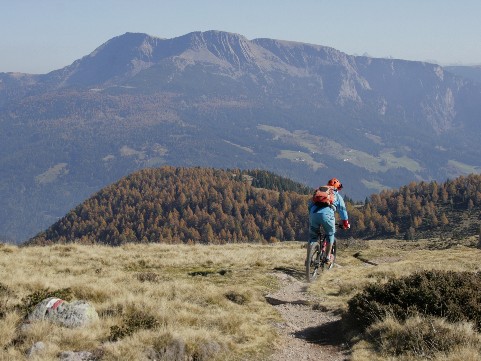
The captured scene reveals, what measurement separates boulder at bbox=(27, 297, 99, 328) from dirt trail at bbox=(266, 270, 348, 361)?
14.6 ft

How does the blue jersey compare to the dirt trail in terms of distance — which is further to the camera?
the blue jersey

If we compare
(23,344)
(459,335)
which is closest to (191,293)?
(23,344)

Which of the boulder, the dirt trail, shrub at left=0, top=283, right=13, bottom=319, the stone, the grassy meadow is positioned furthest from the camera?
shrub at left=0, top=283, right=13, bottom=319

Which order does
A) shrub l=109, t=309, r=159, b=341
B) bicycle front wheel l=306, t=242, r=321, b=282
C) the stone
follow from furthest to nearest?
bicycle front wheel l=306, t=242, r=321, b=282 < shrub l=109, t=309, r=159, b=341 < the stone

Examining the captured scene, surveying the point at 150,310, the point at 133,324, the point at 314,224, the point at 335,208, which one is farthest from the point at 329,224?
the point at 133,324

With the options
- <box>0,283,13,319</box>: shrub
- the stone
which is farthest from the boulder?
the stone

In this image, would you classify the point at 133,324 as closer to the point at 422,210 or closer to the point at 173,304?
the point at 173,304

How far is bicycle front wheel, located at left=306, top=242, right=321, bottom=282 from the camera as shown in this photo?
17.5 m

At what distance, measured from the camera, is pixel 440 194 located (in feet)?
608

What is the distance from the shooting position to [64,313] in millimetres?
11164

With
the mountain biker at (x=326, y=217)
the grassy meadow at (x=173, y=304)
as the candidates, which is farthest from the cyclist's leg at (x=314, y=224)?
the grassy meadow at (x=173, y=304)

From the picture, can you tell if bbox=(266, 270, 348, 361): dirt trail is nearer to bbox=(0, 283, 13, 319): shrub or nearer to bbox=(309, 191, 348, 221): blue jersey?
bbox=(309, 191, 348, 221): blue jersey

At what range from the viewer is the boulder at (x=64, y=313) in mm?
10945

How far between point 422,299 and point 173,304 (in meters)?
6.24
